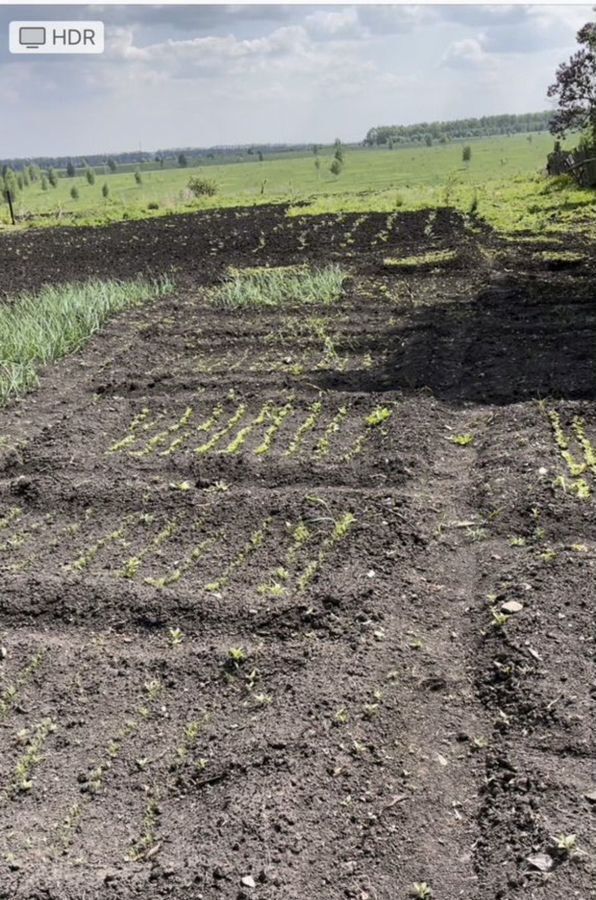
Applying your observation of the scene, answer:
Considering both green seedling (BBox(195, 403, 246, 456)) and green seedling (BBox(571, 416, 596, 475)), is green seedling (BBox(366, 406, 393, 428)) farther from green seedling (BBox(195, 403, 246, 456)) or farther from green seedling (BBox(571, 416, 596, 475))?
green seedling (BBox(571, 416, 596, 475))

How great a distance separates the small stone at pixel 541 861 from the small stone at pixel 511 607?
4.34 ft

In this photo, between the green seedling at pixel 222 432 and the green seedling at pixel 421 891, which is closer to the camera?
the green seedling at pixel 421 891

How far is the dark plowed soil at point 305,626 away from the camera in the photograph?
2777 millimetres

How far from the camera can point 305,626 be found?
390 cm

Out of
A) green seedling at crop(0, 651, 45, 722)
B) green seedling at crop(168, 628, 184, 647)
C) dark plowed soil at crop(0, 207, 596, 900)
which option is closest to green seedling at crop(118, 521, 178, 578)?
dark plowed soil at crop(0, 207, 596, 900)

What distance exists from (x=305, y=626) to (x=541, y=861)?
1539 mm

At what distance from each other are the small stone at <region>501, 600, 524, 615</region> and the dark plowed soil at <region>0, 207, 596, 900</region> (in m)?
0.02

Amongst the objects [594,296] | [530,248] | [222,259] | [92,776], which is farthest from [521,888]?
[222,259]

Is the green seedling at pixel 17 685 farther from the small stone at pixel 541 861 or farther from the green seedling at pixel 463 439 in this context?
the green seedling at pixel 463 439

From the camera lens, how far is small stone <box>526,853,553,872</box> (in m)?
2.61

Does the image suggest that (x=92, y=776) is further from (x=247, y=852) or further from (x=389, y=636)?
(x=389, y=636)

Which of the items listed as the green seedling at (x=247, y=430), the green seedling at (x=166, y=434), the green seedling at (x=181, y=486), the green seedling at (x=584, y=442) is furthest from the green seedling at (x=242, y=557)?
the green seedling at (x=584, y=442)

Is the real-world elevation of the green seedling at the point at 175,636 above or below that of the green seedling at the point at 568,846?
above

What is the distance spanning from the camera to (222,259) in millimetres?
13844
